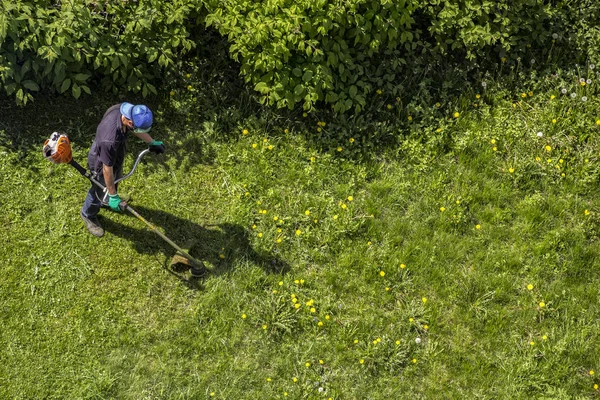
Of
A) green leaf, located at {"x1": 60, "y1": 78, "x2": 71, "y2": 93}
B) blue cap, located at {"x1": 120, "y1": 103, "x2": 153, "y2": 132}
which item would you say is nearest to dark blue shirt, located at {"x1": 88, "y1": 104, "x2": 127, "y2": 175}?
blue cap, located at {"x1": 120, "y1": 103, "x2": 153, "y2": 132}

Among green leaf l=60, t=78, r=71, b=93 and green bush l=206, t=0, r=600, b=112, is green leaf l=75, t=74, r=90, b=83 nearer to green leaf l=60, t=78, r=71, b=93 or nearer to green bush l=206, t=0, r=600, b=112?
green leaf l=60, t=78, r=71, b=93

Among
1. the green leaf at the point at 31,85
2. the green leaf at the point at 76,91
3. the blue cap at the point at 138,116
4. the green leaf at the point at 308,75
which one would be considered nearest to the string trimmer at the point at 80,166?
the blue cap at the point at 138,116

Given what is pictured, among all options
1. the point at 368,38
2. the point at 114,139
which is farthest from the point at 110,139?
the point at 368,38

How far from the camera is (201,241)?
18.5 ft

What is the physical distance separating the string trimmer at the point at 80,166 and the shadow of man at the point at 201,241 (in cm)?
15

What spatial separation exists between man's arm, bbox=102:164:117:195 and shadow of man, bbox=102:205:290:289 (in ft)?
2.53

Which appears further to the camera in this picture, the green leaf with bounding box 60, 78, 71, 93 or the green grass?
the green leaf with bounding box 60, 78, 71, 93

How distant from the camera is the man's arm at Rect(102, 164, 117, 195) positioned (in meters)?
4.82

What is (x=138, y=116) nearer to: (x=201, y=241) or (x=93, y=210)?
(x=93, y=210)

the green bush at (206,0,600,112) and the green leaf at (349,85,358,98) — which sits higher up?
the green bush at (206,0,600,112)

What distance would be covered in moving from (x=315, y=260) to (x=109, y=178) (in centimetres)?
191

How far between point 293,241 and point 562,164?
8.91 feet

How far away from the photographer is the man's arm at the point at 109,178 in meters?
4.82

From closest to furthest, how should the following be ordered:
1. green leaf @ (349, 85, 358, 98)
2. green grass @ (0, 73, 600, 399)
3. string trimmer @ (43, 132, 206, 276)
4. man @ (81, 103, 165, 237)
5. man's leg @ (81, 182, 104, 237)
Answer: string trimmer @ (43, 132, 206, 276) < man @ (81, 103, 165, 237) < green grass @ (0, 73, 600, 399) < man's leg @ (81, 182, 104, 237) < green leaf @ (349, 85, 358, 98)
